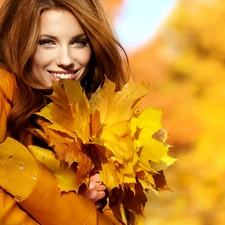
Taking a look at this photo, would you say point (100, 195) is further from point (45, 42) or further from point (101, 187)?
point (45, 42)

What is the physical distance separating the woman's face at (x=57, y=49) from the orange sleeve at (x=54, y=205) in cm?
27

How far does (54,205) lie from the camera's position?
1.64 meters

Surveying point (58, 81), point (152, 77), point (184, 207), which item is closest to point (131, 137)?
point (58, 81)

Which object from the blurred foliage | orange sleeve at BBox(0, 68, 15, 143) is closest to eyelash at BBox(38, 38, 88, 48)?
orange sleeve at BBox(0, 68, 15, 143)

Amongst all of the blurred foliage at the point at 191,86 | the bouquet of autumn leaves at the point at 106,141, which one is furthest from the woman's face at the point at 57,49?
the blurred foliage at the point at 191,86

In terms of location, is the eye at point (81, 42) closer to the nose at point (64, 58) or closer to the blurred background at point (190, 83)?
the nose at point (64, 58)

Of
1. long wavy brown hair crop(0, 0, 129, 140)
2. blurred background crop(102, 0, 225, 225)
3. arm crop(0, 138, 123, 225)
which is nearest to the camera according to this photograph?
arm crop(0, 138, 123, 225)

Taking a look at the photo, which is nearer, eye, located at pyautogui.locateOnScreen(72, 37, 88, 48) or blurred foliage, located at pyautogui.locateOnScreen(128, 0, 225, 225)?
eye, located at pyautogui.locateOnScreen(72, 37, 88, 48)

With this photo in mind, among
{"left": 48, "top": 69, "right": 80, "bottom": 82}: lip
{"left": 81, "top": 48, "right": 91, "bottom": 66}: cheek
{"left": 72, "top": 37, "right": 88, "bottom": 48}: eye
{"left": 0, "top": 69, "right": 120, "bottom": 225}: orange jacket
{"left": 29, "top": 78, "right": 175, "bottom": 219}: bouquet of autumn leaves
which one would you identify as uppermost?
{"left": 72, "top": 37, "right": 88, "bottom": 48}: eye

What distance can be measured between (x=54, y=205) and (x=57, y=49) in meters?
0.40

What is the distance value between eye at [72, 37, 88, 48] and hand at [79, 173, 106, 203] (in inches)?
13.8

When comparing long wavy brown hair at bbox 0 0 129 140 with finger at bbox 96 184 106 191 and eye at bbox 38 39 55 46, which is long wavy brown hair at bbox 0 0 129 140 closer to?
eye at bbox 38 39 55 46

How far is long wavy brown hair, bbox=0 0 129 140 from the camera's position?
1766 millimetres

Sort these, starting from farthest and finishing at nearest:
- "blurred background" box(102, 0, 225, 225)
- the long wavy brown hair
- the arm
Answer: "blurred background" box(102, 0, 225, 225) → the long wavy brown hair → the arm
